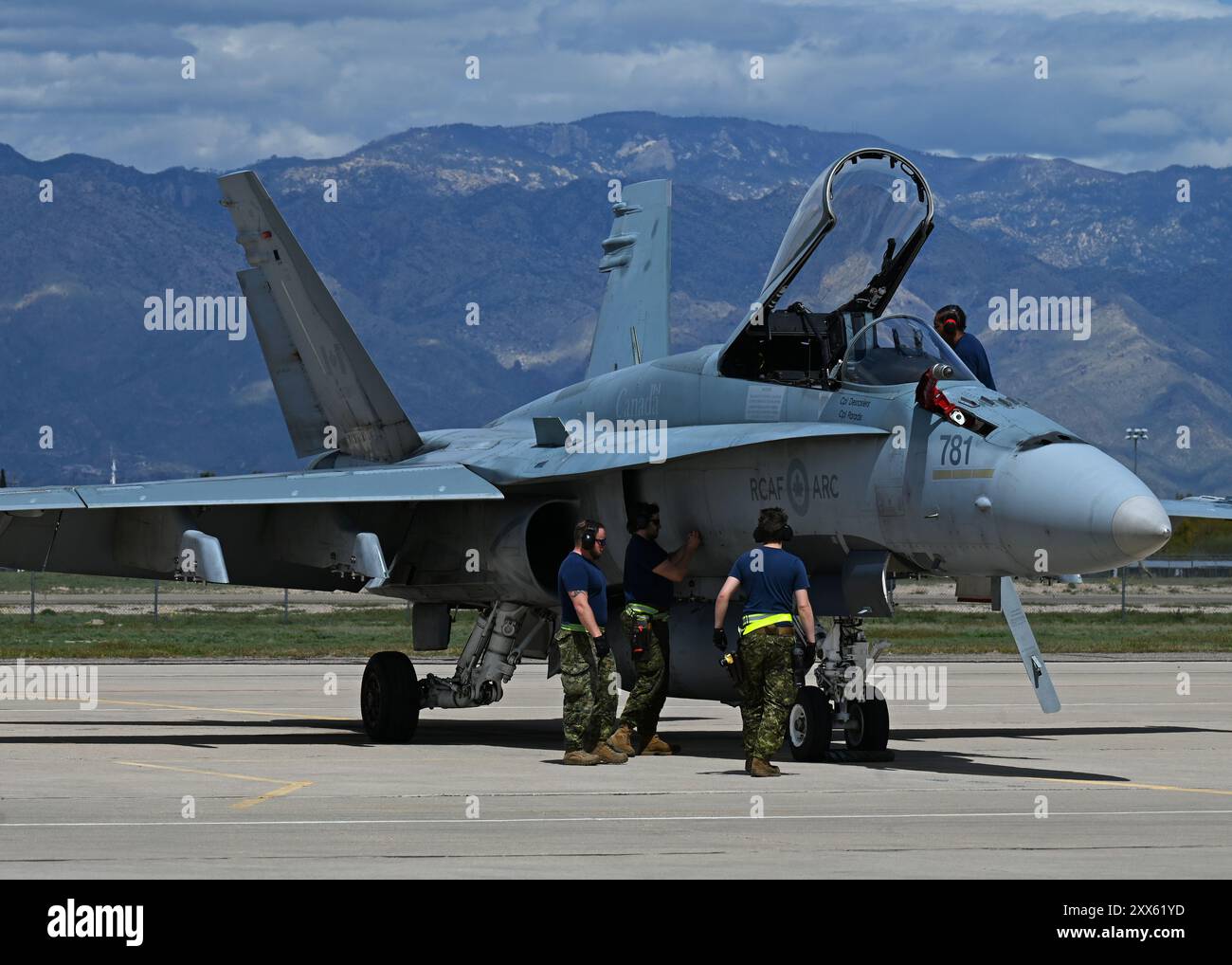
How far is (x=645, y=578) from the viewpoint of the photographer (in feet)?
50.9

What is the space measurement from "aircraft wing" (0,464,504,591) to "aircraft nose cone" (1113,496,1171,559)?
576cm

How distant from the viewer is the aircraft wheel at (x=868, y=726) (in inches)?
589

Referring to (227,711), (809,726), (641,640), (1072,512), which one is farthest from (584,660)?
(227,711)

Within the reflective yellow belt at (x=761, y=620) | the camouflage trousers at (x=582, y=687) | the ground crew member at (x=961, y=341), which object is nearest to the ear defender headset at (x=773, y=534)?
the reflective yellow belt at (x=761, y=620)

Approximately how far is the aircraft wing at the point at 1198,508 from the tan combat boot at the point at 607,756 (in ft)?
17.6

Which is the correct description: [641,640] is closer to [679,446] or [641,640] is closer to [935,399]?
[679,446]

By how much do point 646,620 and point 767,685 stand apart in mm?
1878

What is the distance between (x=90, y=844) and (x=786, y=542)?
256 inches

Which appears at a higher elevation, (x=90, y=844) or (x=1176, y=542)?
(x=1176, y=542)

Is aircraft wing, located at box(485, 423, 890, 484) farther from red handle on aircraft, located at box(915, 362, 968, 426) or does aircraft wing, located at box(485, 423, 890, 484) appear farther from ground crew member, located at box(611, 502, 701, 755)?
ground crew member, located at box(611, 502, 701, 755)
